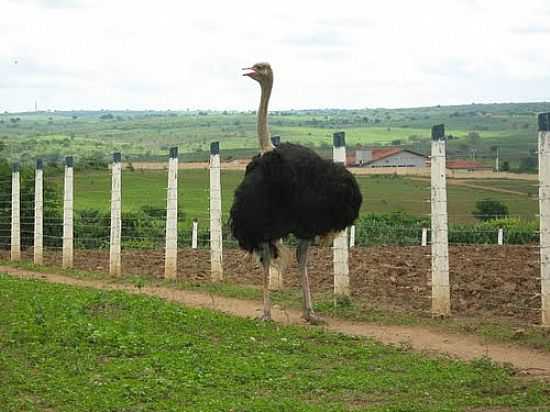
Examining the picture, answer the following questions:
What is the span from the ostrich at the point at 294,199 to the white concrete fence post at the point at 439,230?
3.08 feet

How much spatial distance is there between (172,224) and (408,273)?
3916mm

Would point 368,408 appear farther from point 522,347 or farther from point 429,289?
point 429,289

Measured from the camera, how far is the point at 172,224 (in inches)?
681

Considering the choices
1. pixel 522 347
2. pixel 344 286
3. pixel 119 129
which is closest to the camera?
pixel 522 347

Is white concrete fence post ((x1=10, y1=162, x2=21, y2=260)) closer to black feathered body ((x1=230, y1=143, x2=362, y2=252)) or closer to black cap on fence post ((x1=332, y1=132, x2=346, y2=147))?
black cap on fence post ((x1=332, y1=132, x2=346, y2=147))

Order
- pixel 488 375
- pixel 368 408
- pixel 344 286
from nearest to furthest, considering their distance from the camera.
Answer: pixel 368 408, pixel 488 375, pixel 344 286

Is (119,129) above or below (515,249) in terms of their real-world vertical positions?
above

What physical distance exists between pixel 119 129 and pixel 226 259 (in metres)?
120

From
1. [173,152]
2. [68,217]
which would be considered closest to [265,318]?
[173,152]

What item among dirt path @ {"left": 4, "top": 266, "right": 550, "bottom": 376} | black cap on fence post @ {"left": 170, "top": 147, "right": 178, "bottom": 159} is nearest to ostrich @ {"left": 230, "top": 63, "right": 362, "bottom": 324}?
dirt path @ {"left": 4, "top": 266, "right": 550, "bottom": 376}

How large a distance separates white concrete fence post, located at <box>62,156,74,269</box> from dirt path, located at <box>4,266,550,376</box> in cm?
468

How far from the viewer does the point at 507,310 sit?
41.1 feet

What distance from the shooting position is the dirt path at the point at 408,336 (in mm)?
9996

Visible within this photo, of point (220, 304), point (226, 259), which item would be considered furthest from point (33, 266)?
point (220, 304)
